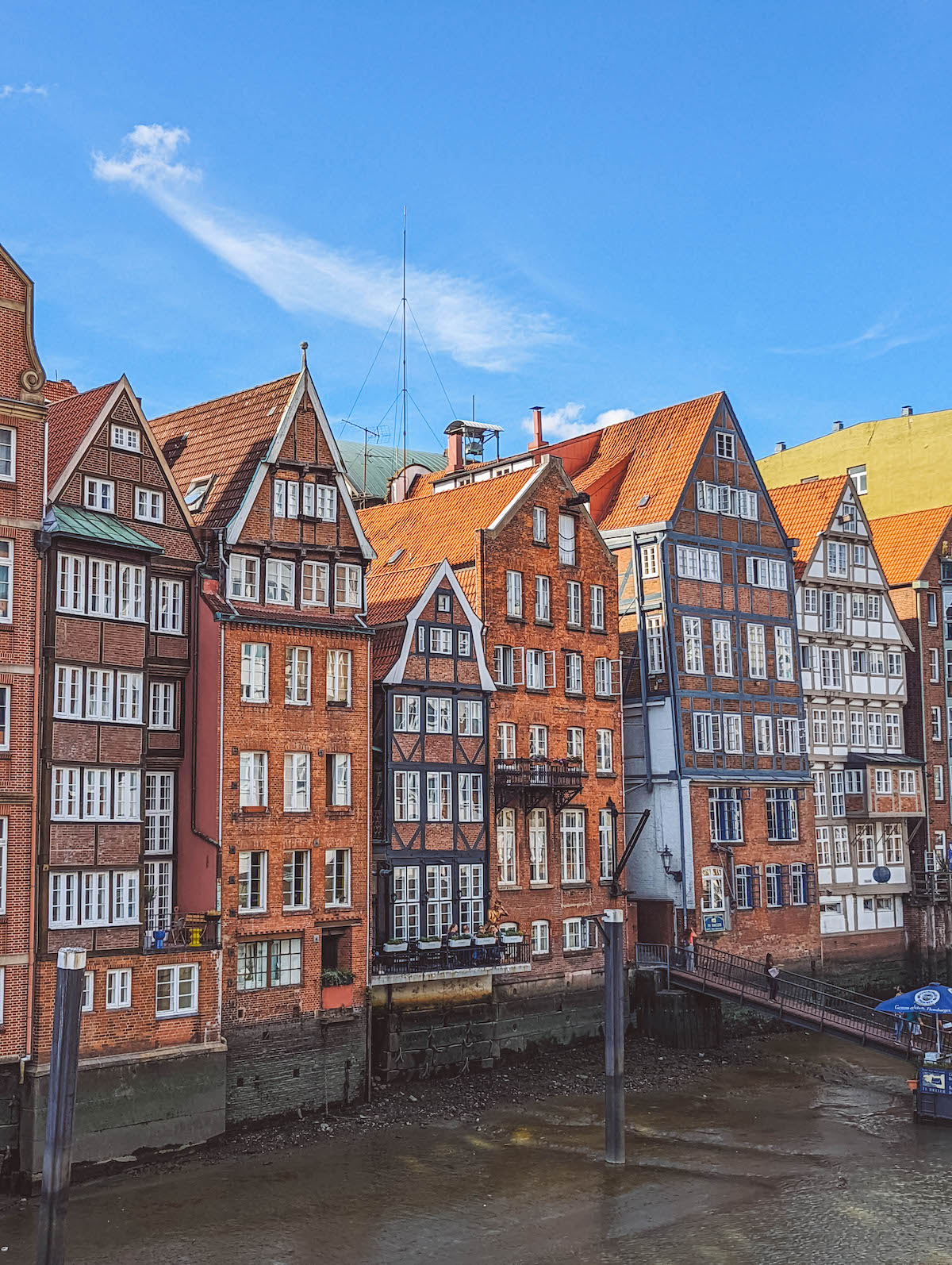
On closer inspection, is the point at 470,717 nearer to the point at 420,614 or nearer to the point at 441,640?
the point at 441,640

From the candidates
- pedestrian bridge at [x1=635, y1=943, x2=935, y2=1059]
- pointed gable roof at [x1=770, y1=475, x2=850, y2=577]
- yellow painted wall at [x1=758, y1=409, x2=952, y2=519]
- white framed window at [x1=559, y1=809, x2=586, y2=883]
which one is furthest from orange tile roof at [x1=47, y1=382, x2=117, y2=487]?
yellow painted wall at [x1=758, y1=409, x2=952, y2=519]

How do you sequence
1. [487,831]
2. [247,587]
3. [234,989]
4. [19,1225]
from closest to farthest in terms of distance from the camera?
[19,1225]
[234,989]
[247,587]
[487,831]

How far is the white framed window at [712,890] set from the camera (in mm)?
56781

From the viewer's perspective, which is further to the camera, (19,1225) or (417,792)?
(417,792)

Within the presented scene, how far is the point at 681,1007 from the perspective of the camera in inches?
2120

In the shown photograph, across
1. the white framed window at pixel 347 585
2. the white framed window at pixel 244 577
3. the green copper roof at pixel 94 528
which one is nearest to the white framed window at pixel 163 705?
the white framed window at pixel 244 577

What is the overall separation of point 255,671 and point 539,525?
51.1 ft

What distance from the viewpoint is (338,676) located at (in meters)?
45.6

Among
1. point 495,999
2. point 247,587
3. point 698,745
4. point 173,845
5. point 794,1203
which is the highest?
point 247,587

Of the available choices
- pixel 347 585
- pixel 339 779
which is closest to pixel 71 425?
pixel 347 585

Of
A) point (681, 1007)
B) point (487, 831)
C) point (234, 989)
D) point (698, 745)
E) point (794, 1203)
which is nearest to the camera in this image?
point (794, 1203)

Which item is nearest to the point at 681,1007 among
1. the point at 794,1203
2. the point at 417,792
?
the point at 417,792

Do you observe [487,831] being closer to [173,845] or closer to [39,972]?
[173,845]

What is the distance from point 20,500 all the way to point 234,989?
14966 mm
